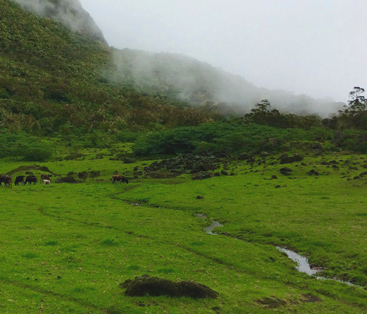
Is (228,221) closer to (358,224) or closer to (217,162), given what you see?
(358,224)

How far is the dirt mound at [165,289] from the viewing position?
585 inches

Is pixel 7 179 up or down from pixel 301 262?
down

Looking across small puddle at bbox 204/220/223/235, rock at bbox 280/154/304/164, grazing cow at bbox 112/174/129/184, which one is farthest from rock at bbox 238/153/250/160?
small puddle at bbox 204/220/223/235

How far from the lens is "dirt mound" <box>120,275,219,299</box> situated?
48.8ft

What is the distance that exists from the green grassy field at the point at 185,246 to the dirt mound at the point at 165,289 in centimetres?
32

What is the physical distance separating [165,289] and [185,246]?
9.21 metres

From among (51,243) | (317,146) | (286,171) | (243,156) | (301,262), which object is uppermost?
(317,146)

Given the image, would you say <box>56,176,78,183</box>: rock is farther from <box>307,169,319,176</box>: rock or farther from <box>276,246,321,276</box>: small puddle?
<box>276,246,321,276</box>: small puddle

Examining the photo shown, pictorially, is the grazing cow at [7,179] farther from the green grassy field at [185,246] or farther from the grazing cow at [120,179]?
the grazing cow at [120,179]

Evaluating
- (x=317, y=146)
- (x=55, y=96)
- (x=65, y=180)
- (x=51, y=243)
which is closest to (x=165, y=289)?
(x=51, y=243)

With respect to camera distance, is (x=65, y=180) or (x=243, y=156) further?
(x=243, y=156)

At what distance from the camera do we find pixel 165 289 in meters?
15.1

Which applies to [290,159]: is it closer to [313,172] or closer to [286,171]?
[286,171]

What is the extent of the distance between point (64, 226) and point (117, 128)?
11454 centimetres
